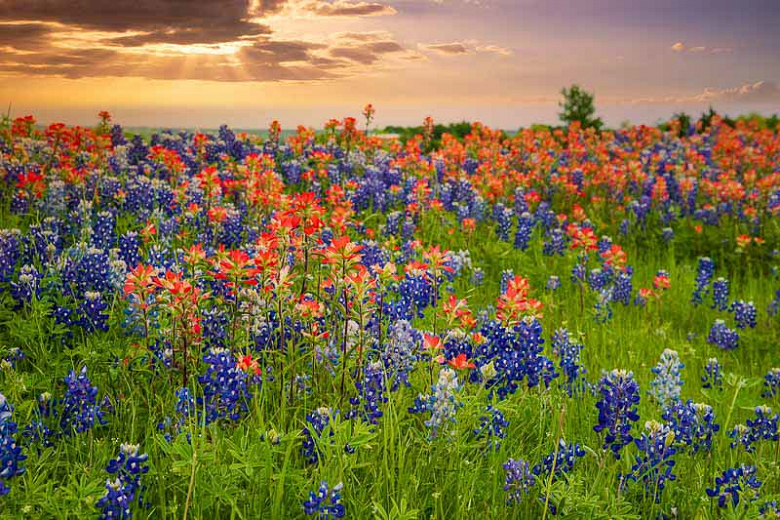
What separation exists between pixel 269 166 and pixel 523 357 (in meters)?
5.39

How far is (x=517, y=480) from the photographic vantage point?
10.1 ft

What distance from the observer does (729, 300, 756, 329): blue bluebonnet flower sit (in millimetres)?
6590

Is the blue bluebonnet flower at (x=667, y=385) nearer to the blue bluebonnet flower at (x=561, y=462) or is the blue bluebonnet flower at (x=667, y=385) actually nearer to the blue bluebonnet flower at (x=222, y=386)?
the blue bluebonnet flower at (x=561, y=462)

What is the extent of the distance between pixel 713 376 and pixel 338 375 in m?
2.88

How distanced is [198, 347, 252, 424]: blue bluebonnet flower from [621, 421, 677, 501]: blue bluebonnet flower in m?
1.85

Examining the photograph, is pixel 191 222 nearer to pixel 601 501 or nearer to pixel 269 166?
pixel 269 166

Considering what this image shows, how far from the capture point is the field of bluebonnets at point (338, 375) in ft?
9.73

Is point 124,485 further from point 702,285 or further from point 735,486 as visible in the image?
point 702,285

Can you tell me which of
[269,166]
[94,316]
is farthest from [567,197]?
[94,316]

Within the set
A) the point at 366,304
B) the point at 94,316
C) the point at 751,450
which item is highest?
the point at 366,304

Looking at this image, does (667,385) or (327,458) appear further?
(667,385)

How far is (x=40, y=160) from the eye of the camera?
8.73 metres

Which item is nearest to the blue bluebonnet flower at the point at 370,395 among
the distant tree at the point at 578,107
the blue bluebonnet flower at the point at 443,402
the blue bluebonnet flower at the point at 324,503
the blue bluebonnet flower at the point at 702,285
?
the blue bluebonnet flower at the point at 443,402

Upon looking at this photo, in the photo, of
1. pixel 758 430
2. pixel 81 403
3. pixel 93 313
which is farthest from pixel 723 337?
pixel 81 403
